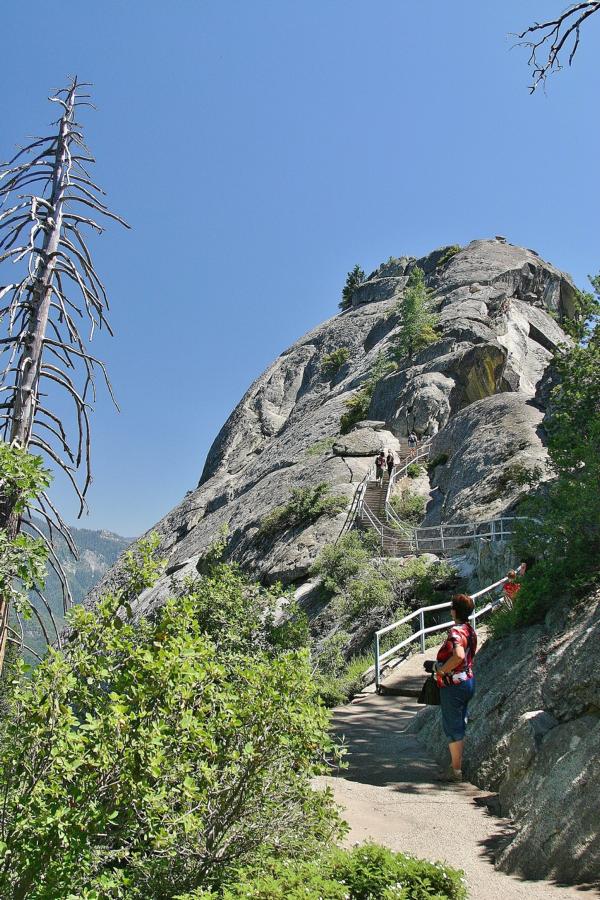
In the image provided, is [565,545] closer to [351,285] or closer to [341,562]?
[341,562]

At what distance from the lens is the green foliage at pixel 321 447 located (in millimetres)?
34428

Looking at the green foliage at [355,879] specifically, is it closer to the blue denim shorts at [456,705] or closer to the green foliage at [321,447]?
the blue denim shorts at [456,705]

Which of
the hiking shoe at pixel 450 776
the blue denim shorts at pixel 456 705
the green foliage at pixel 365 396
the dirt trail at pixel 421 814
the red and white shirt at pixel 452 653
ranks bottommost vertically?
the dirt trail at pixel 421 814

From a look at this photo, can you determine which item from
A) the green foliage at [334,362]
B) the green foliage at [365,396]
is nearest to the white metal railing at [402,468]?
the green foliage at [365,396]

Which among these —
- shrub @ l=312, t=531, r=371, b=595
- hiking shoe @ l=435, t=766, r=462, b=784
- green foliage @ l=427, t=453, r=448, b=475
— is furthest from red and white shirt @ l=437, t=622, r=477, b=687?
green foliage @ l=427, t=453, r=448, b=475

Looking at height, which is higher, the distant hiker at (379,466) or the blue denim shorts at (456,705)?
the distant hiker at (379,466)

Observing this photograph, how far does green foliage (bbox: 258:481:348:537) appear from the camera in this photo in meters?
25.7

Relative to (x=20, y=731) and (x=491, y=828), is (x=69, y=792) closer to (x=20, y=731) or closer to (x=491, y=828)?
(x=20, y=731)

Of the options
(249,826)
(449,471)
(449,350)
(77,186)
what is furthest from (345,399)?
(249,826)

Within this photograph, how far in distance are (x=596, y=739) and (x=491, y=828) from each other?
1371 millimetres

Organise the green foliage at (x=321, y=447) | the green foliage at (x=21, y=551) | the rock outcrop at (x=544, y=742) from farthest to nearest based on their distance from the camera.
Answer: the green foliage at (x=321, y=447)
the rock outcrop at (x=544, y=742)
the green foliage at (x=21, y=551)

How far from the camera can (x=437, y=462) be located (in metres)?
29.8

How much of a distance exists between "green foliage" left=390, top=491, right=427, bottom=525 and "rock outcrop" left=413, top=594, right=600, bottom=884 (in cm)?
1766

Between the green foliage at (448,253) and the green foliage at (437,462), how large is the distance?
Result: 1320 inches
